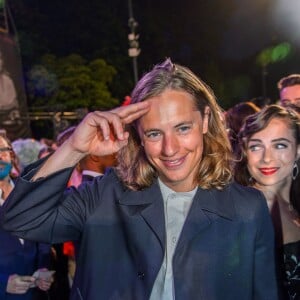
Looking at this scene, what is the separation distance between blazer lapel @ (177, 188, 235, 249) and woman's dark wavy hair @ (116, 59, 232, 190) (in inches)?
2.0

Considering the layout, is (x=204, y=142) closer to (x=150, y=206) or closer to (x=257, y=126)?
(x=150, y=206)

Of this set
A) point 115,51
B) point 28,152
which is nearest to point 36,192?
point 28,152

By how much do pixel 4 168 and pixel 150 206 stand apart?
209cm

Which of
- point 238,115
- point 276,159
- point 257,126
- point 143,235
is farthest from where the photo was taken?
point 238,115

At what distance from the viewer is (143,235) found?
1.84 meters

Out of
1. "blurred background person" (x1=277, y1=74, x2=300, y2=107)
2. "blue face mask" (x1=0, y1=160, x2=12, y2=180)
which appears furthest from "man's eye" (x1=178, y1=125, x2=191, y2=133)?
"blurred background person" (x1=277, y1=74, x2=300, y2=107)

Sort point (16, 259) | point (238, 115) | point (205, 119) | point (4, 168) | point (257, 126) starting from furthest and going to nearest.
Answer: point (238, 115), point (4, 168), point (16, 259), point (257, 126), point (205, 119)

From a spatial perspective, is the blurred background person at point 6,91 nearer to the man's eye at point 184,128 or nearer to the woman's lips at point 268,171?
the woman's lips at point 268,171

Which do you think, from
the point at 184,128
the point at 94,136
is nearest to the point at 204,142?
the point at 184,128

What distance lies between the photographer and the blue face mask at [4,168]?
143 inches

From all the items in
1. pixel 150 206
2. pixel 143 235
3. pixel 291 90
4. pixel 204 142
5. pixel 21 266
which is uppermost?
pixel 291 90

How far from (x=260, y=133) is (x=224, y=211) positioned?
1.13 meters

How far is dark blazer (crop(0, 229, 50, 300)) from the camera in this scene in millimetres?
3203

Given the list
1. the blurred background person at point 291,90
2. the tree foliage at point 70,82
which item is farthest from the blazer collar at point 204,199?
the tree foliage at point 70,82
